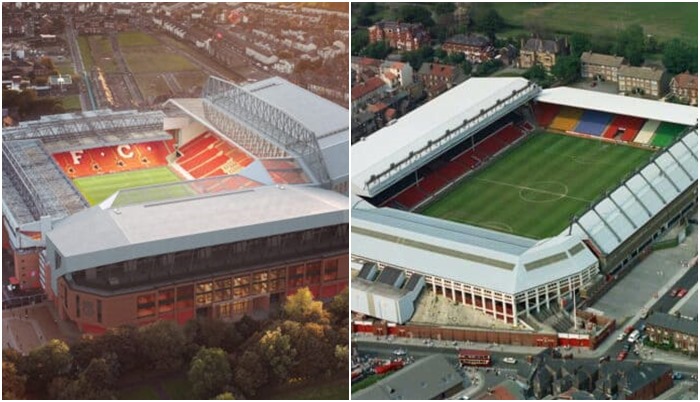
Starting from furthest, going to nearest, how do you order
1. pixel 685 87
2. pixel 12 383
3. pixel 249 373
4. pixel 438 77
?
pixel 685 87
pixel 438 77
pixel 249 373
pixel 12 383

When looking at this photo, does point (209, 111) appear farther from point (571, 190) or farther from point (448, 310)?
point (571, 190)

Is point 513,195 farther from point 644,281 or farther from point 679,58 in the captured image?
point 679,58

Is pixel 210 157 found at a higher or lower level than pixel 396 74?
higher

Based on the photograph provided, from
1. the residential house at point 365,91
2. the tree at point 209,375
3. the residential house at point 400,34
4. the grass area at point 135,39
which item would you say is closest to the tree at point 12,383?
the tree at point 209,375

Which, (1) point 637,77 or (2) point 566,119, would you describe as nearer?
(2) point 566,119

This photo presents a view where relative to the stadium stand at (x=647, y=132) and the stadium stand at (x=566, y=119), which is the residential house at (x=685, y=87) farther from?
the stadium stand at (x=566, y=119)

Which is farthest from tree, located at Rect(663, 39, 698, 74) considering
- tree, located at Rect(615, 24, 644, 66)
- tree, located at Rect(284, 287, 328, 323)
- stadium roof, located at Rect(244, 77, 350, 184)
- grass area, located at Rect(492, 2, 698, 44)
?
tree, located at Rect(284, 287, 328, 323)

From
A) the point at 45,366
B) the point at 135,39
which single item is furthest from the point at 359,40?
the point at 45,366
